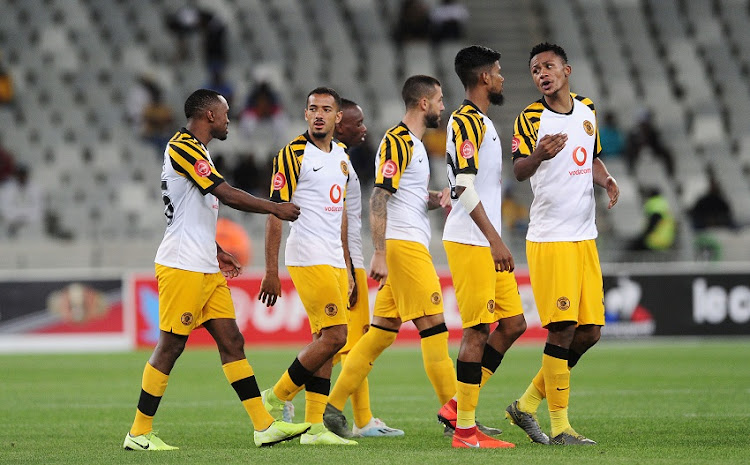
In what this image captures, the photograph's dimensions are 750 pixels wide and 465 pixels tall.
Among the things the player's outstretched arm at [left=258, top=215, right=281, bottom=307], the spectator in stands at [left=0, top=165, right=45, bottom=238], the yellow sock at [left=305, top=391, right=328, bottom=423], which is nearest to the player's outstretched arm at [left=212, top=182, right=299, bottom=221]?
the player's outstretched arm at [left=258, top=215, right=281, bottom=307]

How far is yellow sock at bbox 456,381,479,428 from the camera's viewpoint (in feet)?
28.1

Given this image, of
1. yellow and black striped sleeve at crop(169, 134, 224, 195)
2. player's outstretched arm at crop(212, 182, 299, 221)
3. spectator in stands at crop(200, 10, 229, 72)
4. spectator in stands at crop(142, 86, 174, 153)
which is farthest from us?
spectator in stands at crop(200, 10, 229, 72)

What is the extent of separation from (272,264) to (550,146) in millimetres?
1972

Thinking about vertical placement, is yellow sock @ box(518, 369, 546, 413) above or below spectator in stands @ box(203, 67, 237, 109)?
below

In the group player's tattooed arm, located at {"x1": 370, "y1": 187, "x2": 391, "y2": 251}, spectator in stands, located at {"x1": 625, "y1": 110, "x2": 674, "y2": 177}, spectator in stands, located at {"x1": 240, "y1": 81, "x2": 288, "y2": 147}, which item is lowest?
player's tattooed arm, located at {"x1": 370, "y1": 187, "x2": 391, "y2": 251}

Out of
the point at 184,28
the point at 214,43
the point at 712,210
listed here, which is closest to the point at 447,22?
the point at 214,43

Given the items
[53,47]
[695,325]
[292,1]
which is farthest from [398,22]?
[695,325]

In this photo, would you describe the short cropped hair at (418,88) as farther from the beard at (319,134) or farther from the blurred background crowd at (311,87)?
the blurred background crowd at (311,87)

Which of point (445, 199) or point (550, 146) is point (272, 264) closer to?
point (445, 199)

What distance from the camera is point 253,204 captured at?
8414mm

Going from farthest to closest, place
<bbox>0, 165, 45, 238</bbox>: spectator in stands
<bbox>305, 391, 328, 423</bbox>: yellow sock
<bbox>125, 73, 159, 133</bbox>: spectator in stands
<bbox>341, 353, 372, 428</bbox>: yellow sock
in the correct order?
1. <bbox>125, 73, 159, 133</bbox>: spectator in stands
2. <bbox>0, 165, 45, 238</bbox>: spectator in stands
3. <bbox>341, 353, 372, 428</bbox>: yellow sock
4. <bbox>305, 391, 328, 423</bbox>: yellow sock

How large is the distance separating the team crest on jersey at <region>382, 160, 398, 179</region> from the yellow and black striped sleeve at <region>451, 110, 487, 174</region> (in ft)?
1.99

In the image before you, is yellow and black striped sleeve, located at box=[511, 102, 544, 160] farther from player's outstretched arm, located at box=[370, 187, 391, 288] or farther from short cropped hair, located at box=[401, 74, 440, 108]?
player's outstretched arm, located at box=[370, 187, 391, 288]

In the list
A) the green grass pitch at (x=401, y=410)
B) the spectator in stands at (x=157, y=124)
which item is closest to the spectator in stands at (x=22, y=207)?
the spectator in stands at (x=157, y=124)
